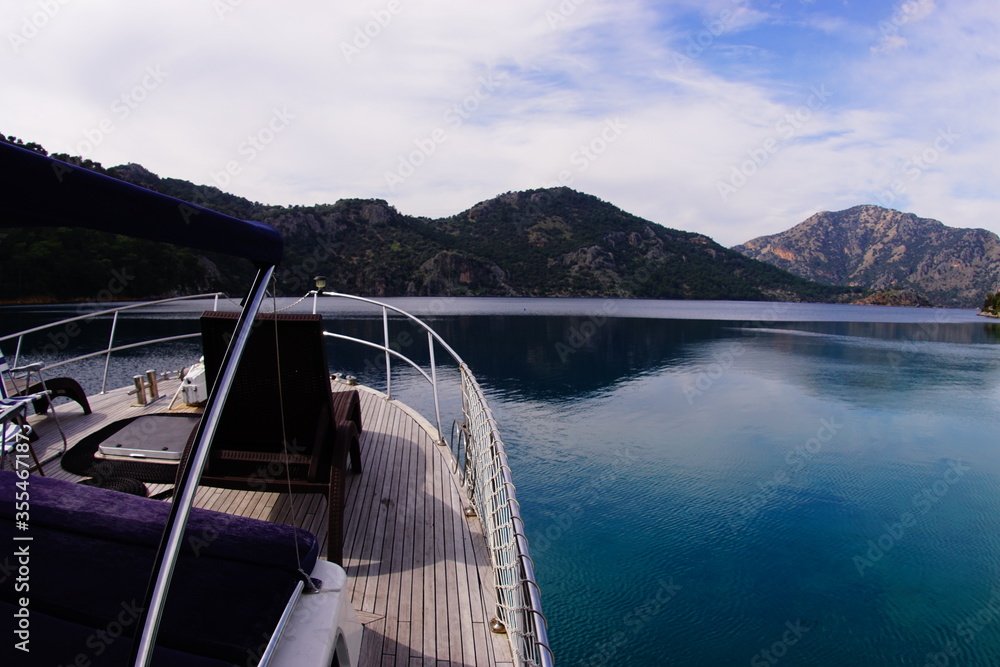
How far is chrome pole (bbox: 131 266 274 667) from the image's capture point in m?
1.02

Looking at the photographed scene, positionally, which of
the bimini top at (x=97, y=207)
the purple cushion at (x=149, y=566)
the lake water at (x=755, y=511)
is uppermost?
the bimini top at (x=97, y=207)

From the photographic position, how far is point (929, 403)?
17438 mm

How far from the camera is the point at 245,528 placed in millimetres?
1688

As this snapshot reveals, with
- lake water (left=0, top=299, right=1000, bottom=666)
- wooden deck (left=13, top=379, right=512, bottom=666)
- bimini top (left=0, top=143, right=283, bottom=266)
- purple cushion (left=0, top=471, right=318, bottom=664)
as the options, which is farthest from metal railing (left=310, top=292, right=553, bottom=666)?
lake water (left=0, top=299, right=1000, bottom=666)

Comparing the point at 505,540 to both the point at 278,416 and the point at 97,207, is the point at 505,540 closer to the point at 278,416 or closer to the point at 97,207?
the point at 278,416

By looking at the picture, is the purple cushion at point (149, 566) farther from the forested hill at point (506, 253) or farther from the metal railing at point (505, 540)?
the forested hill at point (506, 253)

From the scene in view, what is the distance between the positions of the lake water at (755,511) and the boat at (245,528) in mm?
3288

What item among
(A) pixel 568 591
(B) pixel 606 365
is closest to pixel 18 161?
(A) pixel 568 591

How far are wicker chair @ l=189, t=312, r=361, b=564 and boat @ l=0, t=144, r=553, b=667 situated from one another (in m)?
0.01

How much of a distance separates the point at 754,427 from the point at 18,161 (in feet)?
51.0

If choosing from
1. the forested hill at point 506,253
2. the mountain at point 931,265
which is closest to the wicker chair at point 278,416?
the forested hill at point 506,253

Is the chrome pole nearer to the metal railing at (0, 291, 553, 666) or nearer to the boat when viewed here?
the boat

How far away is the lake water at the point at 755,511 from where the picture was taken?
5.79 m

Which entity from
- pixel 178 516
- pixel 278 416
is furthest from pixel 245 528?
pixel 278 416
